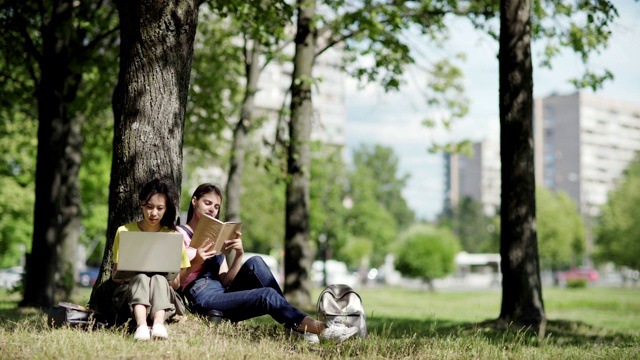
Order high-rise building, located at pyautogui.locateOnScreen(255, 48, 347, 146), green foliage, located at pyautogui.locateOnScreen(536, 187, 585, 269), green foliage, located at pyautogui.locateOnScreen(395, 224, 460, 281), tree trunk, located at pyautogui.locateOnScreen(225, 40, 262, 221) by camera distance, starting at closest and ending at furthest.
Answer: tree trunk, located at pyautogui.locateOnScreen(225, 40, 262, 221), green foliage, located at pyautogui.locateOnScreen(395, 224, 460, 281), green foliage, located at pyautogui.locateOnScreen(536, 187, 585, 269), high-rise building, located at pyautogui.locateOnScreen(255, 48, 347, 146)

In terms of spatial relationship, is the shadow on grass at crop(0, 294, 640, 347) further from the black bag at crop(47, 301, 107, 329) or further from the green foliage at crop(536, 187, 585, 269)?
the green foliage at crop(536, 187, 585, 269)

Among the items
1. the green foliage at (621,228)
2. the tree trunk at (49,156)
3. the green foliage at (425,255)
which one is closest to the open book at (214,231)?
the tree trunk at (49,156)

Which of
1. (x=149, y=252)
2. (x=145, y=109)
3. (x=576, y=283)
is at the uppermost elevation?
(x=145, y=109)

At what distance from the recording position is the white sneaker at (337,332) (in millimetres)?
6492

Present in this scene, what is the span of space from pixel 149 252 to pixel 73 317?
1000 mm

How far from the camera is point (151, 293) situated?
21.5ft

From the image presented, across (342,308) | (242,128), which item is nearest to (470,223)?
(242,128)

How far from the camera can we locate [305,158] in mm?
15891

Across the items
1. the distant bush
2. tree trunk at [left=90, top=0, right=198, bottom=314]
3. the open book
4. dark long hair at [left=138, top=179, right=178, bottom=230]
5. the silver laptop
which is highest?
tree trunk at [left=90, top=0, right=198, bottom=314]

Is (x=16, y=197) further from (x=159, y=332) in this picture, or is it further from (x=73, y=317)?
(x=159, y=332)

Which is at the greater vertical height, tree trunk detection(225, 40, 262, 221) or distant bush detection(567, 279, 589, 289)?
tree trunk detection(225, 40, 262, 221)

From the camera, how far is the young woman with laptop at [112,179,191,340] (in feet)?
20.9

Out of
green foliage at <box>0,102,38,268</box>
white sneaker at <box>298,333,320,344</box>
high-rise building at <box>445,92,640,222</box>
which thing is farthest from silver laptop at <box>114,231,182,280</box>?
high-rise building at <box>445,92,640,222</box>

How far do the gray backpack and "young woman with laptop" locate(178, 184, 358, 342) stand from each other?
0.09 meters
